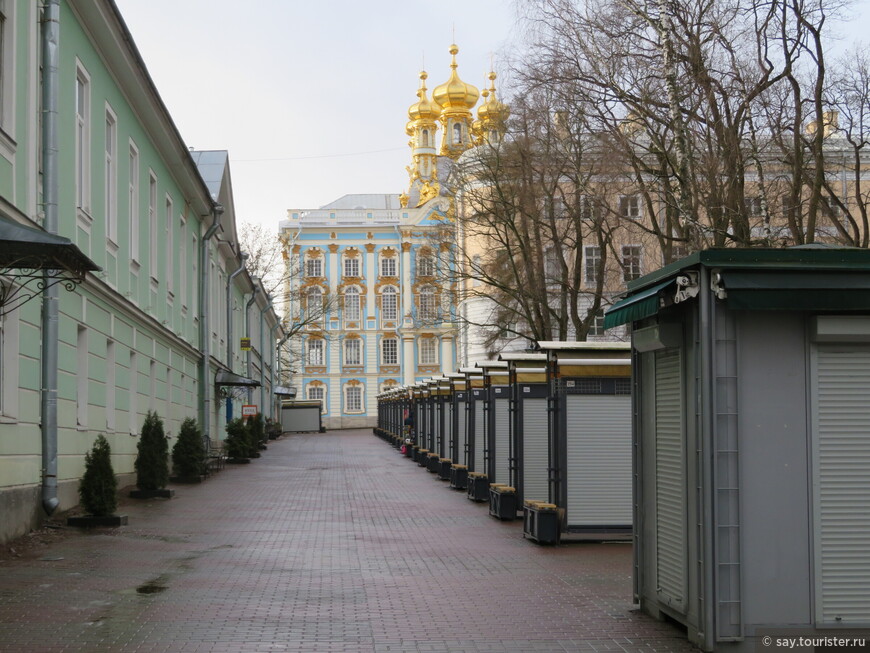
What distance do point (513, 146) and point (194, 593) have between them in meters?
22.9

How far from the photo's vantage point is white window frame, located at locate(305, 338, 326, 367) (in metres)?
99.1

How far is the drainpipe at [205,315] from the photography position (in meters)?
35.8

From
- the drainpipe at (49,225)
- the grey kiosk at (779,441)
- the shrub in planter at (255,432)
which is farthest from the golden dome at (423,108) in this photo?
the grey kiosk at (779,441)

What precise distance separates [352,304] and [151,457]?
77871 mm

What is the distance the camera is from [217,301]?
4362 cm

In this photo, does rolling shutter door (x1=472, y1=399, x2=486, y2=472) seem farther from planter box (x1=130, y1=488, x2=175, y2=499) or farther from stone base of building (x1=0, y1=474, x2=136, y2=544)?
stone base of building (x1=0, y1=474, x2=136, y2=544)

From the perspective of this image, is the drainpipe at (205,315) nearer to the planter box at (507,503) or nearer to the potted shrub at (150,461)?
the potted shrub at (150,461)

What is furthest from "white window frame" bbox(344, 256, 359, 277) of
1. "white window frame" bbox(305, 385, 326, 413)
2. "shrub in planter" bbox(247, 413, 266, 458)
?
"shrub in planter" bbox(247, 413, 266, 458)

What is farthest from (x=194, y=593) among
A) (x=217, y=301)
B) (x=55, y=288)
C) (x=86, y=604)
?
(x=217, y=301)

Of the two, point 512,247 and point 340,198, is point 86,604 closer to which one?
point 512,247

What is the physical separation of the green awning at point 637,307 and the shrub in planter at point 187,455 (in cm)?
1854

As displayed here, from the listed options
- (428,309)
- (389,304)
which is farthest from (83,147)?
(389,304)

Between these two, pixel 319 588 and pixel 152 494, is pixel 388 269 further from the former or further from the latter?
pixel 319 588

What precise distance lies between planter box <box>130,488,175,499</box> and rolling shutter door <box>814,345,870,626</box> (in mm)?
15533
